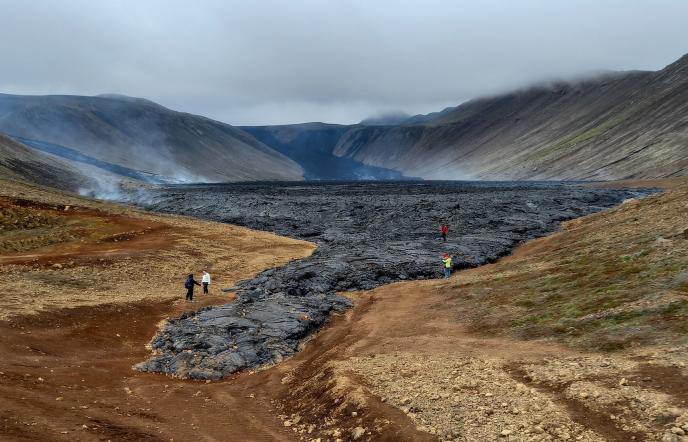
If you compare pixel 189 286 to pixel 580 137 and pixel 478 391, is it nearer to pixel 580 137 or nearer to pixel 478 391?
pixel 478 391

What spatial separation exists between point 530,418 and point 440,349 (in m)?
8.08

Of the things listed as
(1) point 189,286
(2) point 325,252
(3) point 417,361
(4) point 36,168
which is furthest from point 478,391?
(4) point 36,168

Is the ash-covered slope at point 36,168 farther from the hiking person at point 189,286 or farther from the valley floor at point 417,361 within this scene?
the valley floor at point 417,361

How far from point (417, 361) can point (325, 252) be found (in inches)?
1309

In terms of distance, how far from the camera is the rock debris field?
2625 cm

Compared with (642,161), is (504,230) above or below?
below

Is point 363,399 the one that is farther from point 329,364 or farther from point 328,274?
Answer: point 328,274

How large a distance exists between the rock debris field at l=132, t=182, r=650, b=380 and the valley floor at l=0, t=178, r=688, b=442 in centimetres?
167

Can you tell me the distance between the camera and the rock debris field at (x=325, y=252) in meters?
26.2

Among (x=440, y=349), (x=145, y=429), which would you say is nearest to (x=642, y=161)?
(x=440, y=349)

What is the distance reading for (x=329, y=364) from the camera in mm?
21500

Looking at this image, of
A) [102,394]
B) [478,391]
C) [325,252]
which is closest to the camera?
[478,391]

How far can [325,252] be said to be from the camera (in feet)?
174

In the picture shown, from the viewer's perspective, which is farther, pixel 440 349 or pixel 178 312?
pixel 178 312
